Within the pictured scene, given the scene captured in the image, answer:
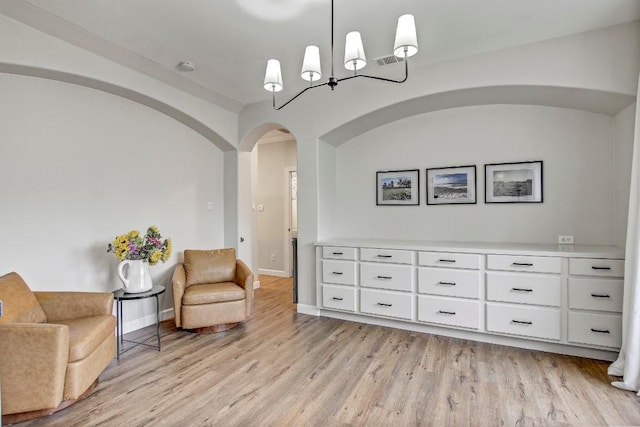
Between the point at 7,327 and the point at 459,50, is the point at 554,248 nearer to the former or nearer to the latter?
the point at 459,50

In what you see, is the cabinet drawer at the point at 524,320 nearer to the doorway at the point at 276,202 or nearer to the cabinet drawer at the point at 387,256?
the cabinet drawer at the point at 387,256

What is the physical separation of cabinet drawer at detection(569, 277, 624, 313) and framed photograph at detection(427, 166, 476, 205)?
1315mm

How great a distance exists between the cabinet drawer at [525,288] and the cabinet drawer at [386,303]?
0.80 m

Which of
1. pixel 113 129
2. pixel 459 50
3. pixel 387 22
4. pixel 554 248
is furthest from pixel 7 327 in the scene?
pixel 554 248

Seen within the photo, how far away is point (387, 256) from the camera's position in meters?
3.64

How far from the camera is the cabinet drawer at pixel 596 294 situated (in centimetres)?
273

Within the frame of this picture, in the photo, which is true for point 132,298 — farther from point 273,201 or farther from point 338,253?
point 273,201

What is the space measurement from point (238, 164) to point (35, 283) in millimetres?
2620

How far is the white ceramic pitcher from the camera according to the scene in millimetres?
3027

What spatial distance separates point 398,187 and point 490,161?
106cm

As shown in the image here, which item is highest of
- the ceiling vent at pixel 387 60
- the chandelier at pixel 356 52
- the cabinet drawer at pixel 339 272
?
the ceiling vent at pixel 387 60

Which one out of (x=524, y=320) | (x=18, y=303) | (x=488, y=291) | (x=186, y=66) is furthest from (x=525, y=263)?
(x=18, y=303)

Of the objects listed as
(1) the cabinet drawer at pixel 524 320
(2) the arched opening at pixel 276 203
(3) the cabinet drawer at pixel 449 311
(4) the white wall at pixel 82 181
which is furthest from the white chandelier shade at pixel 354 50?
(2) the arched opening at pixel 276 203

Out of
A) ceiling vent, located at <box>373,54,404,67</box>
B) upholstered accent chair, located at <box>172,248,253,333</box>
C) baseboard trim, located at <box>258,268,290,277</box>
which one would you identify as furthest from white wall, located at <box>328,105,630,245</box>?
baseboard trim, located at <box>258,268,290,277</box>
